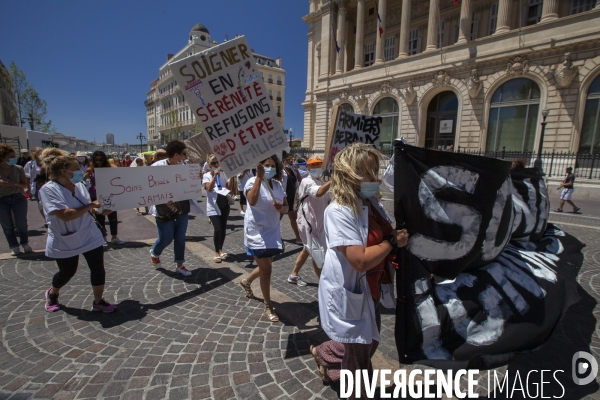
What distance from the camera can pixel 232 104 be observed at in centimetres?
318

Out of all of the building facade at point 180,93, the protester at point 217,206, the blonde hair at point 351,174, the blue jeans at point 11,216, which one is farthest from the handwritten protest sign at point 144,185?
the building facade at point 180,93

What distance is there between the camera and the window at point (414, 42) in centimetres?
2706

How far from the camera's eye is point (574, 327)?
10.1ft

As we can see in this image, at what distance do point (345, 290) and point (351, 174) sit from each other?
2.36 ft

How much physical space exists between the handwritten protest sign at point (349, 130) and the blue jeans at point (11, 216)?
559 cm

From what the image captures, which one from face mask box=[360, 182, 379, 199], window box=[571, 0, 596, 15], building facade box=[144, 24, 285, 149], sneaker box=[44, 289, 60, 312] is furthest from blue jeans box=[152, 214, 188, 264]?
building facade box=[144, 24, 285, 149]

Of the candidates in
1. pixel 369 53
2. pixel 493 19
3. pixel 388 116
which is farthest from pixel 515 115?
pixel 369 53

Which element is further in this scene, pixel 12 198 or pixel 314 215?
pixel 12 198

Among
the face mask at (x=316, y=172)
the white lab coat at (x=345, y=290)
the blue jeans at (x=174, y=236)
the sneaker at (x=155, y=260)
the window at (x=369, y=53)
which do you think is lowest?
the sneaker at (x=155, y=260)

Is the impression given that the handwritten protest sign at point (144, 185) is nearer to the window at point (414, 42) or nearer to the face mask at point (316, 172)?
the face mask at point (316, 172)

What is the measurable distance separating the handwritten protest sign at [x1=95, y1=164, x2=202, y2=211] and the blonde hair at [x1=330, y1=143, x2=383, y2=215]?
10.7ft

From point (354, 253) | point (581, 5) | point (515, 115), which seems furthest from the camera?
point (515, 115)

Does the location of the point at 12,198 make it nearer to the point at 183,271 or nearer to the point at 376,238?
the point at 183,271

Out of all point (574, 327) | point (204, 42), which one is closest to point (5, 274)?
point (574, 327)
